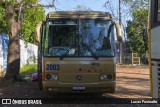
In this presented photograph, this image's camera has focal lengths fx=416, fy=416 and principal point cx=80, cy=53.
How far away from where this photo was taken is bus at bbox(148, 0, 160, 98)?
366 inches

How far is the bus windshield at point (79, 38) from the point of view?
1281cm

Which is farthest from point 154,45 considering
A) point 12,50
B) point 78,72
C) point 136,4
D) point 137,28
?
point 137,28

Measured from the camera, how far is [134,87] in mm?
18438

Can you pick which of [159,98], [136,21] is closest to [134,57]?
[136,21]

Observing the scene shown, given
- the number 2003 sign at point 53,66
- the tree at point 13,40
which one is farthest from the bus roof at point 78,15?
the tree at point 13,40

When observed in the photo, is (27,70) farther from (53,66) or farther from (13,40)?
(53,66)

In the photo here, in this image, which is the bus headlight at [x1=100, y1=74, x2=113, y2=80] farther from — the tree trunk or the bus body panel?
the tree trunk

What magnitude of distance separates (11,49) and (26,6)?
2.45 metres

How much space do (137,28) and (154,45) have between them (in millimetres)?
47654

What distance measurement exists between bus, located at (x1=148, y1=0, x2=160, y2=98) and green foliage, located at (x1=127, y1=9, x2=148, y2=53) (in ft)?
82.7

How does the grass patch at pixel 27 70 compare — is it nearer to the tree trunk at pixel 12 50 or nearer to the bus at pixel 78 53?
the tree trunk at pixel 12 50

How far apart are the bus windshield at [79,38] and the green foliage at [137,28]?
21823mm

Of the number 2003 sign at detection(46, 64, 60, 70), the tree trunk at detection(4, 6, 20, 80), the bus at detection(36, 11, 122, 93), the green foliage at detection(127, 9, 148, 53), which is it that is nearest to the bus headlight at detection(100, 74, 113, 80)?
the bus at detection(36, 11, 122, 93)

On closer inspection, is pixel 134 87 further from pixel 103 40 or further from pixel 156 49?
pixel 156 49
